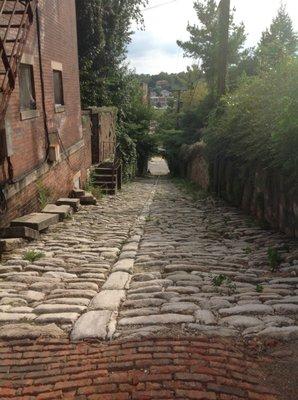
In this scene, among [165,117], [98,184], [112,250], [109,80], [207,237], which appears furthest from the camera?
[165,117]

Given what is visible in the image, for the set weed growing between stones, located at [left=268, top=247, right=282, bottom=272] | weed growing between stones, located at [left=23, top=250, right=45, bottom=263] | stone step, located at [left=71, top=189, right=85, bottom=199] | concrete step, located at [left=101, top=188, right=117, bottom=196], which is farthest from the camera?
concrete step, located at [left=101, top=188, right=117, bottom=196]

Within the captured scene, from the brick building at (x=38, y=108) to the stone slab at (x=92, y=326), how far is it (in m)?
3.62

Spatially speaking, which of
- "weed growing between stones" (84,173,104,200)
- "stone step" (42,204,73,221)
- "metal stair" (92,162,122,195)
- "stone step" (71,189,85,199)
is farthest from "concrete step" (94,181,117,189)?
"stone step" (42,204,73,221)

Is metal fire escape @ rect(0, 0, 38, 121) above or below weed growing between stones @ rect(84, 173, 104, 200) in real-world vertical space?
above

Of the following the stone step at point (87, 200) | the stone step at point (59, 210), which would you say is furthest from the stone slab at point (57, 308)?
the stone step at point (87, 200)

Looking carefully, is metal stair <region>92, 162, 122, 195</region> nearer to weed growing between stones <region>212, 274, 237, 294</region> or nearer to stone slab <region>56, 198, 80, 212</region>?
stone slab <region>56, 198, 80, 212</region>

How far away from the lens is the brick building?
7.36 m

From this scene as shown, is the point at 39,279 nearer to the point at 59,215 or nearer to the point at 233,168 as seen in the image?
the point at 59,215

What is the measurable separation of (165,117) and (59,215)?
27.1 m

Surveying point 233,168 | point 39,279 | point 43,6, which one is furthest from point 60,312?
point 43,6

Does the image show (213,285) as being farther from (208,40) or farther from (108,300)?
(208,40)

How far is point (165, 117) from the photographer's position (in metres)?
34.9

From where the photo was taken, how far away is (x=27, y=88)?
9094mm

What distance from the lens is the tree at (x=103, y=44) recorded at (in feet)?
63.3
